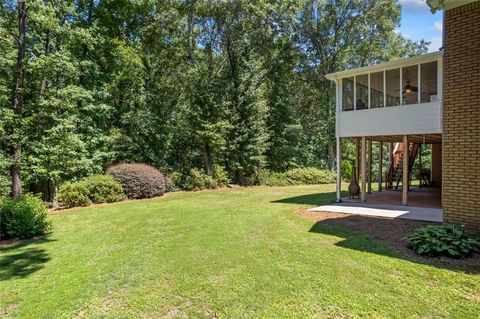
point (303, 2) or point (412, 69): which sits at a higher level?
point (303, 2)

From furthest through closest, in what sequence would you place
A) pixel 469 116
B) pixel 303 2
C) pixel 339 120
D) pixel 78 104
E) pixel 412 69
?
1. pixel 303 2
2. pixel 78 104
3. pixel 339 120
4. pixel 412 69
5. pixel 469 116

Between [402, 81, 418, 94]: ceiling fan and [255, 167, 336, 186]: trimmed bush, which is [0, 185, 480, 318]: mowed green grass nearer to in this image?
[402, 81, 418, 94]: ceiling fan

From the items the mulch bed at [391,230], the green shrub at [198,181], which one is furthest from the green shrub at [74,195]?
the mulch bed at [391,230]

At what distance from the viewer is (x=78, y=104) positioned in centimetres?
1463

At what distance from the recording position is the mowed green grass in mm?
3891

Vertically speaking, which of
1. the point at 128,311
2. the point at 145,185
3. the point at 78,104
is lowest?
the point at 128,311

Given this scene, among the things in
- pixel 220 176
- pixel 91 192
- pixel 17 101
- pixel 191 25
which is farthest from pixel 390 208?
pixel 191 25

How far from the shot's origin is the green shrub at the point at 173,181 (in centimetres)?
1543

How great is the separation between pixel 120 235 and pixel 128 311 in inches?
142

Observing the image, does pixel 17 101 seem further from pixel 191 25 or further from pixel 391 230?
pixel 391 230

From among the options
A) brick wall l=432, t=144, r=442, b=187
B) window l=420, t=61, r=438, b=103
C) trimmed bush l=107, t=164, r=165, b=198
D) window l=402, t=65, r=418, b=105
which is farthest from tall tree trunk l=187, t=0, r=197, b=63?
brick wall l=432, t=144, r=442, b=187

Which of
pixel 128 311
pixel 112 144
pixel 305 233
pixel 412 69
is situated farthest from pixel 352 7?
pixel 128 311

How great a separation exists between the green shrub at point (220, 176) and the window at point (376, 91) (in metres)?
9.48

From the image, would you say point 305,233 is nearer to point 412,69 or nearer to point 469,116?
point 469,116
